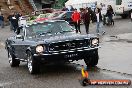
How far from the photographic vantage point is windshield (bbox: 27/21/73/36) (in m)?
13.7

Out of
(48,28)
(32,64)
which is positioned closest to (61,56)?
(32,64)

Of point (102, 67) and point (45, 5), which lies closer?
point (102, 67)

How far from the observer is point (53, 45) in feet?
40.3

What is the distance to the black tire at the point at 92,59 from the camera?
512 inches

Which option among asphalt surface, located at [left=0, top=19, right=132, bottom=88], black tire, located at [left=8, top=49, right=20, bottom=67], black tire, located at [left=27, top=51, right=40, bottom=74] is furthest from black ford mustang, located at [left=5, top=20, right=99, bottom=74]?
black tire, located at [left=8, top=49, right=20, bottom=67]

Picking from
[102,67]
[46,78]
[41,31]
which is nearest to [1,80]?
[46,78]

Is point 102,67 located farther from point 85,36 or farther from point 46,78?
point 46,78

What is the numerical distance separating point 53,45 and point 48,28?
166cm

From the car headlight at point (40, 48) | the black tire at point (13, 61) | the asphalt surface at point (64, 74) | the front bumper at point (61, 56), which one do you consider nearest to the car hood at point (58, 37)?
the car headlight at point (40, 48)

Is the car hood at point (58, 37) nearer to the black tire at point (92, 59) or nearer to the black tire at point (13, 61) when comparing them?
the black tire at point (92, 59)

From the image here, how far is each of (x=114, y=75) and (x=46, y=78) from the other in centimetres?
189

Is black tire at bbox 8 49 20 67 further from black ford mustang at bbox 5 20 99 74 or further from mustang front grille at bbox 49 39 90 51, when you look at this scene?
mustang front grille at bbox 49 39 90 51

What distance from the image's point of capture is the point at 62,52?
40.4 ft

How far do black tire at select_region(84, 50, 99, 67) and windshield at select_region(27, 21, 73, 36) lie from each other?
3.81 feet
